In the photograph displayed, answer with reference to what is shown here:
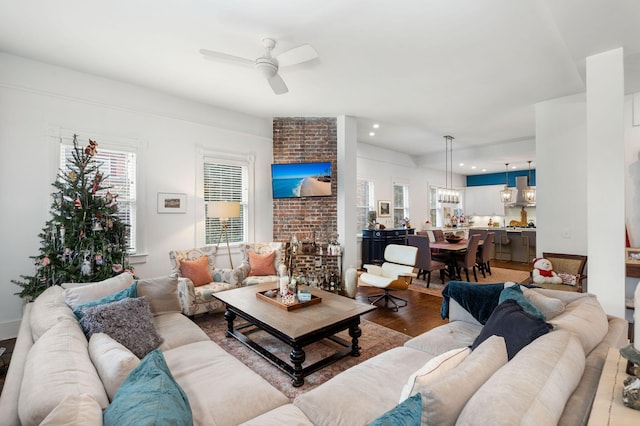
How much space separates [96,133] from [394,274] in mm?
4468

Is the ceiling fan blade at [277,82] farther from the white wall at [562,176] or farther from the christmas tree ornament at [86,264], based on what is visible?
the white wall at [562,176]

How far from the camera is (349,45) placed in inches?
119

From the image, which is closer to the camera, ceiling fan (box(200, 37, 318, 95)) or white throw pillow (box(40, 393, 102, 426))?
white throw pillow (box(40, 393, 102, 426))

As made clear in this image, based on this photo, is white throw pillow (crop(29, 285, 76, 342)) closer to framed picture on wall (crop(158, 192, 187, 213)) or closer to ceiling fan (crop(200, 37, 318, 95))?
framed picture on wall (crop(158, 192, 187, 213))

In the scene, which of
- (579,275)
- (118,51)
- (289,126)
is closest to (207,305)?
(118,51)

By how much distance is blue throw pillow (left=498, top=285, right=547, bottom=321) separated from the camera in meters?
1.72

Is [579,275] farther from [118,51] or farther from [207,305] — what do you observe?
[118,51]

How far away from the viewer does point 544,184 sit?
441cm

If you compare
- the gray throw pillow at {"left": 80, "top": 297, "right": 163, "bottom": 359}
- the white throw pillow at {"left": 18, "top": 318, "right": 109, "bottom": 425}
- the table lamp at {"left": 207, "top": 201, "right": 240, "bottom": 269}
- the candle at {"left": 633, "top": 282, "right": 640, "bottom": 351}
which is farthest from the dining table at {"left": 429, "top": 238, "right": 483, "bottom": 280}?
the white throw pillow at {"left": 18, "top": 318, "right": 109, "bottom": 425}

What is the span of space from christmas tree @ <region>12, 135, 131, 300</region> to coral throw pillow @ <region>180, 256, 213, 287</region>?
26.3 inches

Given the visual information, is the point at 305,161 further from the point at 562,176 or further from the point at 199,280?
the point at 562,176

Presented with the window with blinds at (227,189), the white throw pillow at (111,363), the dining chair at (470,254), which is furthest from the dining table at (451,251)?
the white throw pillow at (111,363)

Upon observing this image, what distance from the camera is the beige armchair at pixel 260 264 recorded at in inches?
164

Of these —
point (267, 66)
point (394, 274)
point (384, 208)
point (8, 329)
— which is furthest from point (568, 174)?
point (8, 329)
